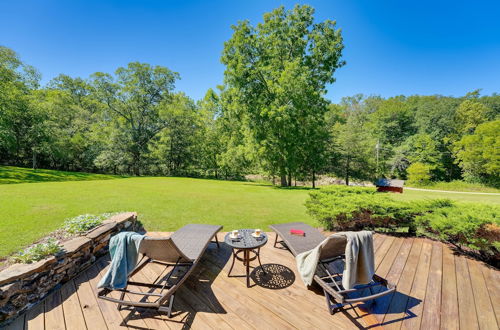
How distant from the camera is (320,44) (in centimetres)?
1616

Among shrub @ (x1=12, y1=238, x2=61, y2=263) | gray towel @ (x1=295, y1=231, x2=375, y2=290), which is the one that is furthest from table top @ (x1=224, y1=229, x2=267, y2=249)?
shrub @ (x1=12, y1=238, x2=61, y2=263)

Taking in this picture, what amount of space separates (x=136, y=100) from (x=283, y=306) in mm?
28864

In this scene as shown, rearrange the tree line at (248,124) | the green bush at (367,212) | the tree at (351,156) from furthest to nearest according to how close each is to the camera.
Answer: the tree at (351,156) < the tree line at (248,124) < the green bush at (367,212)

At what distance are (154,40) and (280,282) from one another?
1613cm

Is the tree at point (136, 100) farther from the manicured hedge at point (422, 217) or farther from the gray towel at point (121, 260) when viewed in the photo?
the gray towel at point (121, 260)

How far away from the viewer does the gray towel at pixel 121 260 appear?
2461 millimetres

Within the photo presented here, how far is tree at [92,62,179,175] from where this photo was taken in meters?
24.4

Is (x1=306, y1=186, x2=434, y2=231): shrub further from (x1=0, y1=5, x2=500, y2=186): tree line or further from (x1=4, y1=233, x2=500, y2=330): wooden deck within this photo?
(x1=0, y1=5, x2=500, y2=186): tree line

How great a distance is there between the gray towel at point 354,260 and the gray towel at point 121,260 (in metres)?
2.37

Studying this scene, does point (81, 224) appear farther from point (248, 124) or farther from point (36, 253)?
point (248, 124)

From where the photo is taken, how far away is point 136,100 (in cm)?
2478

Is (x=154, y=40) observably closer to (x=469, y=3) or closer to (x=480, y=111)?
(x=469, y=3)

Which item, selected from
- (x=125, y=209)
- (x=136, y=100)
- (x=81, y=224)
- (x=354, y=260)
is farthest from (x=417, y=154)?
(x=136, y=100)

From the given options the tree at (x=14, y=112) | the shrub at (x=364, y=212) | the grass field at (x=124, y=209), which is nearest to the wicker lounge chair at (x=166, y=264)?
the grass field at (x=124, y=209)
